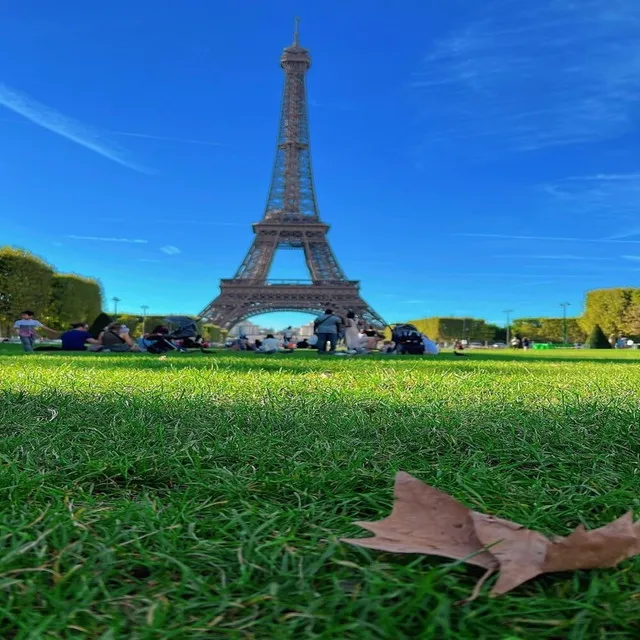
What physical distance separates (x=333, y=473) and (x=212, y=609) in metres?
0.72

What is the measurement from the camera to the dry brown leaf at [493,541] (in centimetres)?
90

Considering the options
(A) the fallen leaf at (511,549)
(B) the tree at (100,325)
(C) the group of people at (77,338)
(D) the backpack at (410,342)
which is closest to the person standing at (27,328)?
(C) the group of people at (77,338)

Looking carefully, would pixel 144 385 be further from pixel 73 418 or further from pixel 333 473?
pixel 333 473

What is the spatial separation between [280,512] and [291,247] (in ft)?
146

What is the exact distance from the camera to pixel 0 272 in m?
30.1

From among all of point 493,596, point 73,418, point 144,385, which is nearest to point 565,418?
point 493,596

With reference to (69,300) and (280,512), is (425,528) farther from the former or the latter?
(69,300)

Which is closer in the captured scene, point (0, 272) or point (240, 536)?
point (240, 536)

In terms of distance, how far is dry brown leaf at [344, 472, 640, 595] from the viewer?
898 mm

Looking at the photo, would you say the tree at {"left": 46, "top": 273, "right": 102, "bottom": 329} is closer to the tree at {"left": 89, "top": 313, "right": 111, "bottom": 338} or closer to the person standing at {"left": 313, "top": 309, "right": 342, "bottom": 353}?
the tree at {"left": 89, "top": 313, "right": 111, "bottom": 338}

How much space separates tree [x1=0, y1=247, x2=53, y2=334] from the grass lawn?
3211 centimetres

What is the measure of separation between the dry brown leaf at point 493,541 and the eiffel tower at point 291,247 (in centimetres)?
3728

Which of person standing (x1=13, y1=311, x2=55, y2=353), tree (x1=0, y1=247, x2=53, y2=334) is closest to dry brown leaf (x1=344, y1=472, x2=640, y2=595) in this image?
person standing (x1=13, y1=311, x2=55, y2=353)

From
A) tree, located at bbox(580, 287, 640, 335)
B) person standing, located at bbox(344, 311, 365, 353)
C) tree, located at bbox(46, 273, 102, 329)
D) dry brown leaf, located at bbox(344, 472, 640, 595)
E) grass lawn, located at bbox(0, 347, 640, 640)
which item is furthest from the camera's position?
tree, located at bbox(580, 287, 640, 335)
